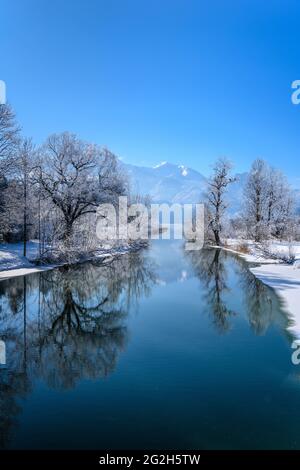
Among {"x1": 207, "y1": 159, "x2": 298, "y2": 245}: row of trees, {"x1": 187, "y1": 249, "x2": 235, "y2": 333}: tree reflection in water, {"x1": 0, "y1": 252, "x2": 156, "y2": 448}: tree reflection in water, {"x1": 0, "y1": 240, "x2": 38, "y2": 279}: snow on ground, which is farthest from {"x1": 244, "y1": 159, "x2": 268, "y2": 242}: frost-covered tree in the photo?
{"x1": 0, "y1": 252, "x2": 156, "y2": 448}: tree reflection in water

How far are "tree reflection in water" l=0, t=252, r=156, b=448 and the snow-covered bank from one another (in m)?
6.72

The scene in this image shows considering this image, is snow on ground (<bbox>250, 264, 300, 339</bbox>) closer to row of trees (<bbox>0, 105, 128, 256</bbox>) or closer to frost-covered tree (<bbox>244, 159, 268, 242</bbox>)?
row of trees (<bbox>0, 105, 128, 256</bbox>)

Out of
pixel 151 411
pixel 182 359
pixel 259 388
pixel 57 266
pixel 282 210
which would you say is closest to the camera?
Result: pixel 151 411

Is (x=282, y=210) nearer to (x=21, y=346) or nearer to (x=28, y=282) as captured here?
(x=28, y=282)

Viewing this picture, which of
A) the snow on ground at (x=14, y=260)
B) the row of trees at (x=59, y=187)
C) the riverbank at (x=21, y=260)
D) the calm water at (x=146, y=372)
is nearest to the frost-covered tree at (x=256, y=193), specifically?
the row of trees at (x=59, y=187)

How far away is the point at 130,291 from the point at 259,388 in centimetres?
1233

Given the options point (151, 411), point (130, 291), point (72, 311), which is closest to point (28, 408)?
point (151, 411)

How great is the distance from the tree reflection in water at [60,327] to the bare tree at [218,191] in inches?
1106

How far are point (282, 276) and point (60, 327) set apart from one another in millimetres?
16186

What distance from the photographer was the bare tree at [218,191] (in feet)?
170

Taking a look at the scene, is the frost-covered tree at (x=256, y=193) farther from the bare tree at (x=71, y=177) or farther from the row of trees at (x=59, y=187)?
the bare tree at (x=71, y=177)

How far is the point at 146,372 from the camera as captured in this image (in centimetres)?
984

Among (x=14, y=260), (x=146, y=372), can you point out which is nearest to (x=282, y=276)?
(x=146, y=372)
